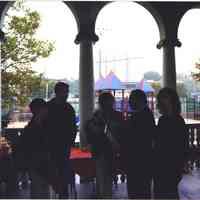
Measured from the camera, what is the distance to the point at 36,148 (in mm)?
2764

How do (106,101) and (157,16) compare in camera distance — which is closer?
(106,101)

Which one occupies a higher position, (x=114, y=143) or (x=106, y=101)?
(x=106, y=101)

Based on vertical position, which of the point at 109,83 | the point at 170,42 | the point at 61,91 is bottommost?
the point at 61,91

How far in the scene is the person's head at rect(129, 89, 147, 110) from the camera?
2607 mm

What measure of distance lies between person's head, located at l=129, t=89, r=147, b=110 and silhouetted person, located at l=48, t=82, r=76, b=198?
2.27 feet

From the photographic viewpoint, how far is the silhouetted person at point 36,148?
274 cm

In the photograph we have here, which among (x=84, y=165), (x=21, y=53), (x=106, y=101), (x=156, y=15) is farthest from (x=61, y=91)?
(x=21, y=53)

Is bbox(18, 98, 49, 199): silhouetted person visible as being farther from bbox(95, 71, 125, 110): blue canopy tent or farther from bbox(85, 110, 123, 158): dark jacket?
bbox(95, 71, 125, 110): blue canopy tent

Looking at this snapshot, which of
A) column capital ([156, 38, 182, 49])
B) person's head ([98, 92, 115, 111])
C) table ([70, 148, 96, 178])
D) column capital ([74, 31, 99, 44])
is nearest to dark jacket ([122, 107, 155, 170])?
person's head ([98, 92, 115, 111])

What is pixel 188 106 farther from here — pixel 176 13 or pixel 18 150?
pixel 18 150

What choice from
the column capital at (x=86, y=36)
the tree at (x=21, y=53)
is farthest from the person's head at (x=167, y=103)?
the tree at (x=21, y=53)

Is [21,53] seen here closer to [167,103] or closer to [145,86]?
[145,86]

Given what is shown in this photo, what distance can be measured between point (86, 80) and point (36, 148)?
2.57m

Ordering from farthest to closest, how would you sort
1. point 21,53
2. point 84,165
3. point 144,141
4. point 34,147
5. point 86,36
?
point 21,53 → point 86,36 → point 84,165 → point 34,147 → point 144,141
